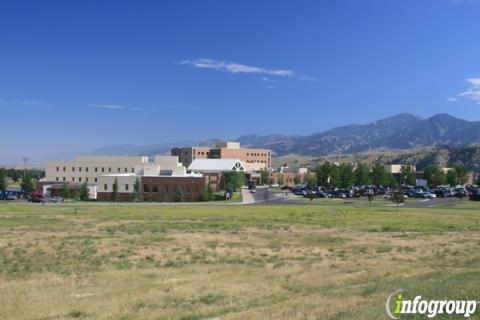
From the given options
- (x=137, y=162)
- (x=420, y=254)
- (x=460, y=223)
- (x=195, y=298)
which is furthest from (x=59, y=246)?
(x=137, y=162)

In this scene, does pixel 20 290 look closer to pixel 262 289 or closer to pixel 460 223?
pixel 262 289

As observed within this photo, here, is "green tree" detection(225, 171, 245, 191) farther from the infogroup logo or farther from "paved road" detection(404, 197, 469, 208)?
the infogroup logo

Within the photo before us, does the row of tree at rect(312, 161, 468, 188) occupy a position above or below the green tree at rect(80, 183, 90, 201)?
above

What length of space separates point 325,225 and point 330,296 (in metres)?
34.9

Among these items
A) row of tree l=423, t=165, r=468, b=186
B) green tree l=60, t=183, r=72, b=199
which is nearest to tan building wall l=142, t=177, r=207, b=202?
green tree l=60, t=183, r=72, b=199

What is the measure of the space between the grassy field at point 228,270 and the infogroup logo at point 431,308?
0.46 m

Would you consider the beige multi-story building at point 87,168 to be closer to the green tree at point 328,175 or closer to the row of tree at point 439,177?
the green tree at point 328,175

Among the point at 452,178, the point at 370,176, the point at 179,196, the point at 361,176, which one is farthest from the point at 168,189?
the point at 452,178

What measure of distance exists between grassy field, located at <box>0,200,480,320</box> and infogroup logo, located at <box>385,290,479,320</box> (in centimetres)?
46

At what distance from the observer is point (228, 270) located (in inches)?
1055

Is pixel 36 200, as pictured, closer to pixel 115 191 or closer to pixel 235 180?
pixel 115 191

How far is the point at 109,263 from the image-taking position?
29.1 meters

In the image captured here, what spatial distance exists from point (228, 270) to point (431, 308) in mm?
14562

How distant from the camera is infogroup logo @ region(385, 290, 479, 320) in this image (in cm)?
1271
